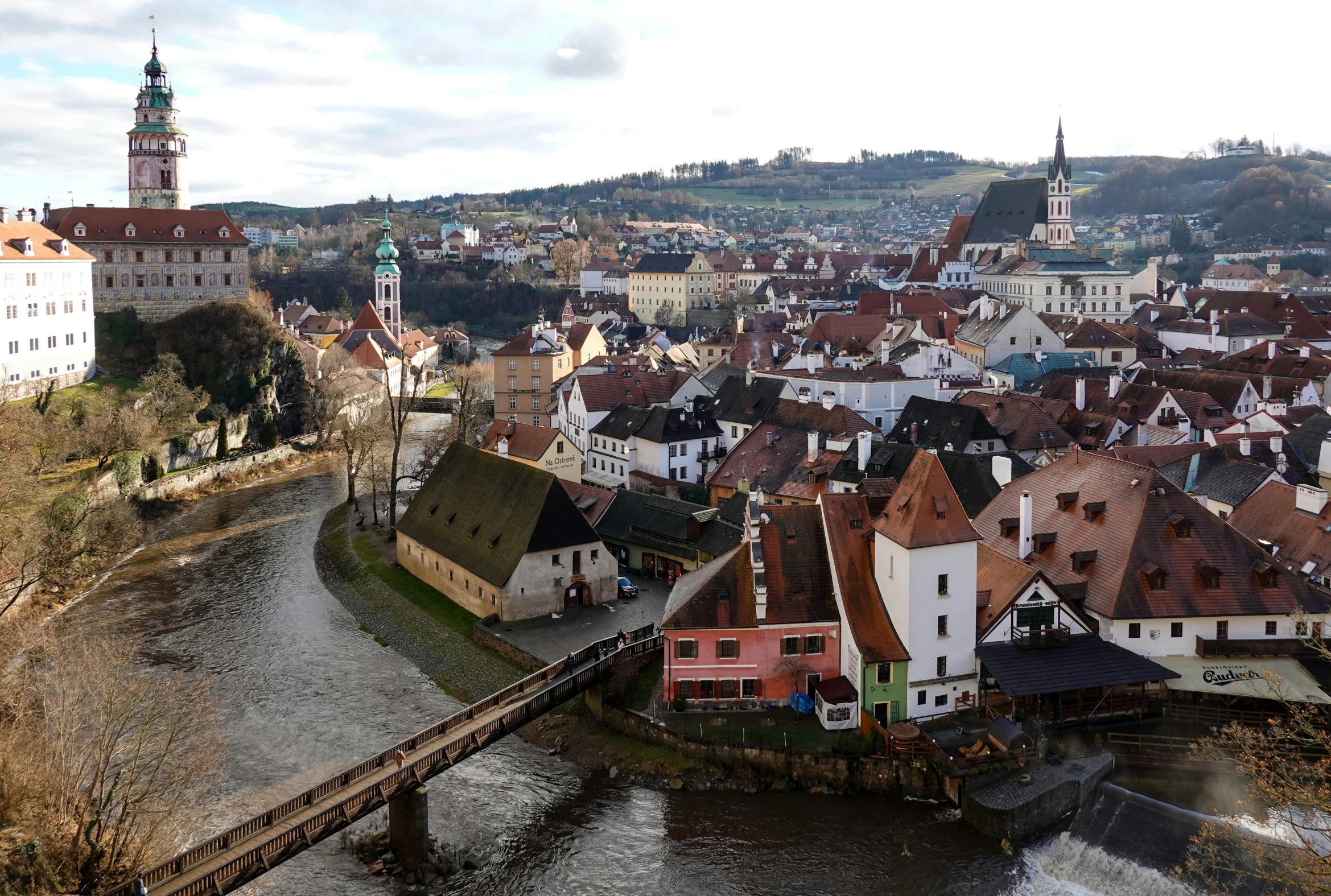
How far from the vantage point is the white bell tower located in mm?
124000

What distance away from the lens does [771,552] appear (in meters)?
31.2

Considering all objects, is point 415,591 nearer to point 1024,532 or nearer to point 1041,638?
point 1024,532

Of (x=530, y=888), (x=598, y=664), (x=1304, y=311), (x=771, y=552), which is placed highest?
(x=1304, y=311)

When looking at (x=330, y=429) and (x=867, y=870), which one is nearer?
(x=867, y=870)

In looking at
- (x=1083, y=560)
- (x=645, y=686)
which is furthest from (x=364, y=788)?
(x=1083, y=560)

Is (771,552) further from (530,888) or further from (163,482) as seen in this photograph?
(163,482)

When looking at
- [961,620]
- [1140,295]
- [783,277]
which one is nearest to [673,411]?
[961,620]

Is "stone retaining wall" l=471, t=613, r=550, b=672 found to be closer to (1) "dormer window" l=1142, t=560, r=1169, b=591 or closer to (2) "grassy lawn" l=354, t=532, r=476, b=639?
(2) "grassy lawn" l=354, t=532, r=476, b=639

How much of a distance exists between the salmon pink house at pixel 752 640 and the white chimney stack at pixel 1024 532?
6176mm

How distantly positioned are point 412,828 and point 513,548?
14.3 meters

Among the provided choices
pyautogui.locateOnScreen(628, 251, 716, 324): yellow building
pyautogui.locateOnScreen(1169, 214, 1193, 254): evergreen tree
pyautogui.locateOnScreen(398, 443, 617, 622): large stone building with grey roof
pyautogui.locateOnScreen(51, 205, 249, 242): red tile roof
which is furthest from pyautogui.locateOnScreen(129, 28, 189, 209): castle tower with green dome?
pyautogui.locateOnScreen(1169, 214, 1193, 254): evergreen tree

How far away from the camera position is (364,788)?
955 inches

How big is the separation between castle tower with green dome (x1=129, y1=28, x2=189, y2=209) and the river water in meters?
67.5

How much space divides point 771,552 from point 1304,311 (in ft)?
229
